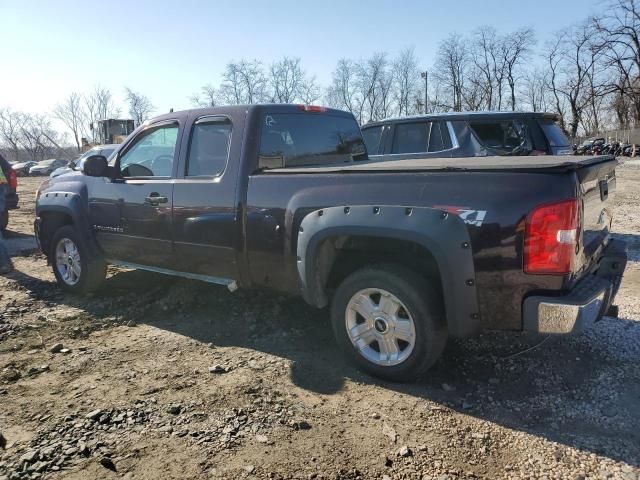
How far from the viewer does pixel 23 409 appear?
318cm

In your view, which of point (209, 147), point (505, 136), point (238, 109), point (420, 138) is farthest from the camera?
point (420, 138)

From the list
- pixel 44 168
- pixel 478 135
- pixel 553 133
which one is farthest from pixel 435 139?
pixel 44 168

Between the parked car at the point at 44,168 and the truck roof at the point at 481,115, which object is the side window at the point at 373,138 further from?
the parked car at the point at 44,168

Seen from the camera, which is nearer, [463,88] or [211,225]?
[211,225]

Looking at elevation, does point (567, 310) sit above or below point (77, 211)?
below

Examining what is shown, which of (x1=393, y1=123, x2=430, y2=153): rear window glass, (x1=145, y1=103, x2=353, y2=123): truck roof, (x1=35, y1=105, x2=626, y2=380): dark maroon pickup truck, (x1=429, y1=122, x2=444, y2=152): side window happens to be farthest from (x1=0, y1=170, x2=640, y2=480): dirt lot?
(x1=393, y1=123, x2=430, y2=153): rear window glass

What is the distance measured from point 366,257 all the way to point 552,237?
1265 millimetres

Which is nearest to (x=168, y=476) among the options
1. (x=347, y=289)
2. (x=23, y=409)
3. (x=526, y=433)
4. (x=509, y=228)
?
(x=23, y=409)

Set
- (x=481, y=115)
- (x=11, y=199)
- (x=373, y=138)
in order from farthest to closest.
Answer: (x=11, y=199)
(x=373, y=138)
(x=481, y=115)

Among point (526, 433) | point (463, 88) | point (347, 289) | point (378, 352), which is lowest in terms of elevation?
point (526, 433)

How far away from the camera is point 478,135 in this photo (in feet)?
24.2

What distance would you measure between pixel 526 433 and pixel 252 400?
1.64 meters

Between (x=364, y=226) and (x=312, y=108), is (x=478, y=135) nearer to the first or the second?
(x=312, y=108)

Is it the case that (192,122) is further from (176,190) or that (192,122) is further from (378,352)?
(378,352)
